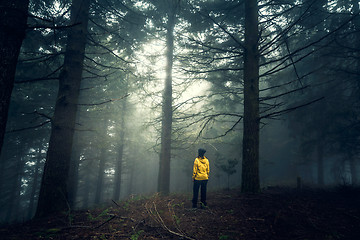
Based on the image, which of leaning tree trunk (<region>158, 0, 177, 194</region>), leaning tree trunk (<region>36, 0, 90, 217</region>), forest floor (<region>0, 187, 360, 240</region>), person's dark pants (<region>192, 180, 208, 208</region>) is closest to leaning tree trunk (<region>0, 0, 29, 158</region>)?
leaning tree trunk (<region>36, 0, 90, 217</region>)

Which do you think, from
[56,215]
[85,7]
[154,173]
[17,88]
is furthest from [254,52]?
[154,173]

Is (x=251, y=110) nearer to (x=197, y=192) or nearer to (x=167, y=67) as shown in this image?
(x=197, y=192)

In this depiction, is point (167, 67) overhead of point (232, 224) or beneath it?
overhead

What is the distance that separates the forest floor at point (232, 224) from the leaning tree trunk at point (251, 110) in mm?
603

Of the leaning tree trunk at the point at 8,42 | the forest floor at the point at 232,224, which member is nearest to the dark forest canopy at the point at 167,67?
the leaning tree trunk at the point at 8,42

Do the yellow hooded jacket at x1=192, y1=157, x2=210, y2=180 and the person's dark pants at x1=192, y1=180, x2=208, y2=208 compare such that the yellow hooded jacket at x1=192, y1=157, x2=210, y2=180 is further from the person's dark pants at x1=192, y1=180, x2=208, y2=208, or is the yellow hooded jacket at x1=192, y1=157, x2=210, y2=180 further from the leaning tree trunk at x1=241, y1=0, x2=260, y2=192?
the leaning tree trunk at x1=241, y1=0, x2=260, y2=192

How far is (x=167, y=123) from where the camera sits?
9953mm

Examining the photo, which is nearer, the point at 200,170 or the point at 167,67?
the point at 200,170

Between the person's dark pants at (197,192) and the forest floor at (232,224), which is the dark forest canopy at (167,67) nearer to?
the forest floor at (232,224)

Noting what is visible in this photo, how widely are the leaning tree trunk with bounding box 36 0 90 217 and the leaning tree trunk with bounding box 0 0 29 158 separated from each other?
2.11 meters

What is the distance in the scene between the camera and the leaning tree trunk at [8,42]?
266cm

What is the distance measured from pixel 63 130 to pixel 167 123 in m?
5.48

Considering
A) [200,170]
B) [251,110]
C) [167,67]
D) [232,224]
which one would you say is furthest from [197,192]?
[167,67]

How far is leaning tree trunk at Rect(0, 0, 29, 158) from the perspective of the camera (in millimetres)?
2658
